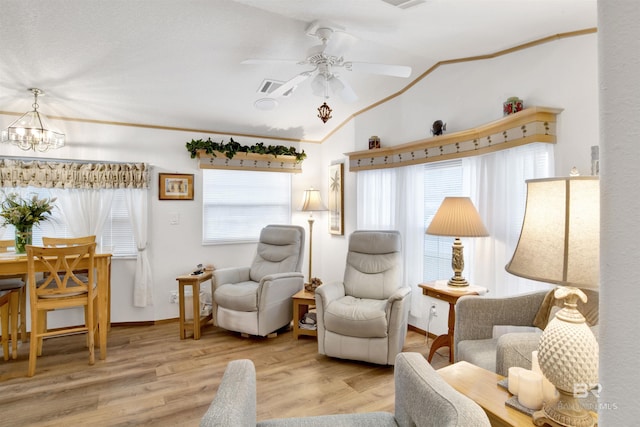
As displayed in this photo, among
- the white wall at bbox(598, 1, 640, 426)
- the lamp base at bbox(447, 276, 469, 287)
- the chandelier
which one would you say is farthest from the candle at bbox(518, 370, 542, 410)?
the chandelier

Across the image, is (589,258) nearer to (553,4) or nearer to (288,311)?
(553,4)

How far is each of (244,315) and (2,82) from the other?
2983 mm

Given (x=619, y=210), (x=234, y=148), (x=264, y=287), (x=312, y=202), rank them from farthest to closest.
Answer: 1. (x=312, y=202)
2. (x=234, y=148)
3. (x=264, y=287)
4. (x=619, y=210)

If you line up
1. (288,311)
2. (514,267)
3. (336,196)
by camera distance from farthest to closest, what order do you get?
1. (336,196)
2. (288,311)
3. (514,267)

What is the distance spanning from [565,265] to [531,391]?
0.52m

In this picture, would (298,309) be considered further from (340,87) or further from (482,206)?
(340,87)

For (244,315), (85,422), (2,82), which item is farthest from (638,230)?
(2,82)

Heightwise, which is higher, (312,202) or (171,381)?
(312,202)

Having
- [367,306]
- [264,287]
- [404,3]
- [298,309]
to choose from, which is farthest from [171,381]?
[404,3]

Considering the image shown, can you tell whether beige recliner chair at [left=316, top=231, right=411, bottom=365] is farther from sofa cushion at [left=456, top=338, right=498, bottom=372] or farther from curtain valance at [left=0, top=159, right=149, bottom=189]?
curtain valance at [left=0, top=159, right=149, bottom=189]

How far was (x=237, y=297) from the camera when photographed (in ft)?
A: 11.2

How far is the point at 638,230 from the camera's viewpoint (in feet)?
1.41

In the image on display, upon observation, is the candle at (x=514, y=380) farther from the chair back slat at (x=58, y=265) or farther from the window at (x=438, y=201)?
the chair back slat at (x=58, y=265)

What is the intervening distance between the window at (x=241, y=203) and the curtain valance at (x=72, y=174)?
31.3 inches
